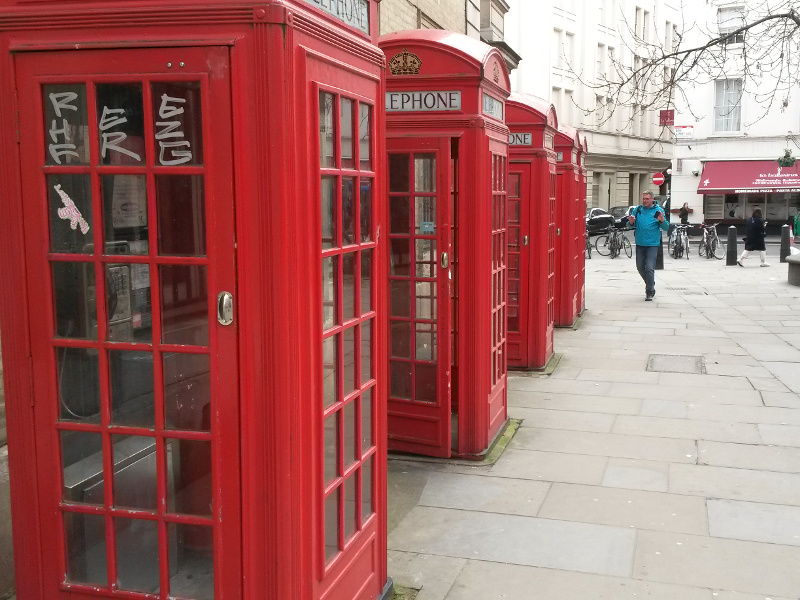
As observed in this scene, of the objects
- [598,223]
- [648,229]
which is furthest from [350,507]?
[598,223]

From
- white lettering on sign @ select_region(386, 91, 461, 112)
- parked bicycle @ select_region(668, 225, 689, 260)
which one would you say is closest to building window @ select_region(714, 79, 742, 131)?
parked bicycle @ select_region(668, 225, 689, 260)

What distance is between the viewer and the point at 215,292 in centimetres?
276

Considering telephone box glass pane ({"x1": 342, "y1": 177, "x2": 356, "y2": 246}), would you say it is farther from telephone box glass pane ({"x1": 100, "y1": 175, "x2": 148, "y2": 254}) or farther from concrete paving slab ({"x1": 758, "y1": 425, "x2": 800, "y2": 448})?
concrete paving slab ({"x1": 758, "y1": 425, "x2": 800, "y2": 448})

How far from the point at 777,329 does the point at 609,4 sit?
34.9 metres

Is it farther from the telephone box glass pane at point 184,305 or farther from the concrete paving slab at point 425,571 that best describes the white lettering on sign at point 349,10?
the concrete paving slab at point 425,571

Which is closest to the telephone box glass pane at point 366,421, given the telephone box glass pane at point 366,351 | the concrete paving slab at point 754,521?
the telephone box glass pane at point 366,351

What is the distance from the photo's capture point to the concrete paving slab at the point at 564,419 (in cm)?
679

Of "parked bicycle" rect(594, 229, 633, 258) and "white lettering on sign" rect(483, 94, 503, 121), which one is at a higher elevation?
"white lettering on sign" rect(483, 94, 503, 121)

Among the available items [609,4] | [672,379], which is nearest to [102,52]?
[672,379]

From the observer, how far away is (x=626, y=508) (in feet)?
16.4

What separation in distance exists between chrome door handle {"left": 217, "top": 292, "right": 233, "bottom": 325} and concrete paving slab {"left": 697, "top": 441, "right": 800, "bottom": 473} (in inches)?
166

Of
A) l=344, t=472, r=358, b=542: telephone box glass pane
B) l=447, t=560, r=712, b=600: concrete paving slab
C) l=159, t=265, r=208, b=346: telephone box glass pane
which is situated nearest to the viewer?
l=159, t=265, r=208, b=346: telephone box glass pane

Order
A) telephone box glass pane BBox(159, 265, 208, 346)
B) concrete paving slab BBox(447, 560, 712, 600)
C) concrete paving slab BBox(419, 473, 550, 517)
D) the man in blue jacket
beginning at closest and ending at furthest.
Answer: telephone box glass pane BBox(159, 265, 208, 346), concrete paving slab BBox(447, 560, 712, 600), concrete paving slab BBox(419, 473, 550, 517), the man in blue jacket

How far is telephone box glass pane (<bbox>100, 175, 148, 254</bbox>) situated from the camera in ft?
9.21
